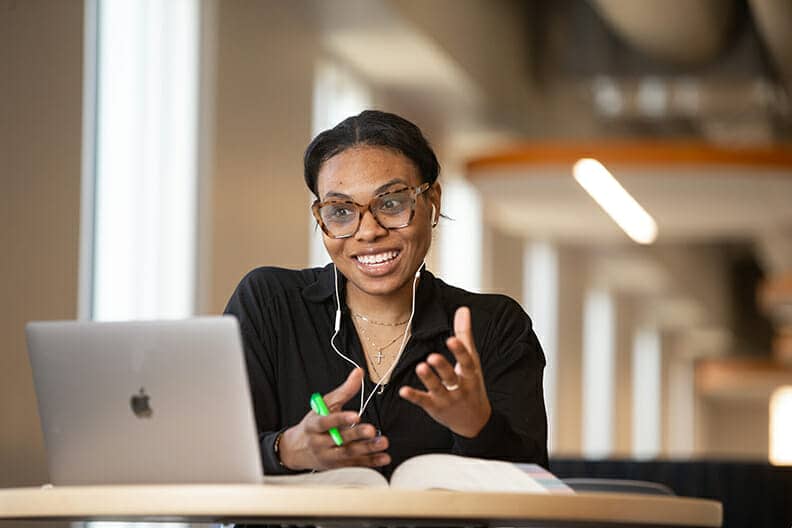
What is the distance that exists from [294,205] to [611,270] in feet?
25.3

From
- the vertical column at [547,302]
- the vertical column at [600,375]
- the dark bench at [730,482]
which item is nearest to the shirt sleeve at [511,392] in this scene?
the dark bench at [730,482]

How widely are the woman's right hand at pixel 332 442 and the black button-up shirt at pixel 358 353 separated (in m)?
0.37

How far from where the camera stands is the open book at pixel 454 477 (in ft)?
6.42

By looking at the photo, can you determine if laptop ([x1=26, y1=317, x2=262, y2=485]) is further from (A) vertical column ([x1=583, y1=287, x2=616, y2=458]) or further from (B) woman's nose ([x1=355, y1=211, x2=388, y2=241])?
(A) vertical column ([x1=583, y1=287, x2=616, y2=458])

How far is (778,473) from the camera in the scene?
5074 millimetres

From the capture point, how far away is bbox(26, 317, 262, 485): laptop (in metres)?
1.93

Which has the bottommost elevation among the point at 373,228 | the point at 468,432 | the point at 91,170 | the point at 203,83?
the point at 468,432

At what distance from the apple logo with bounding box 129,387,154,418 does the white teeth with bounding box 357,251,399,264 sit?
0.65 meters

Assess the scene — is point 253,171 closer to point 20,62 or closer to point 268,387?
point 20,62

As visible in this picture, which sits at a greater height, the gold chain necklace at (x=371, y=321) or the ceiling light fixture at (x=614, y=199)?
the ceiling light fixture at (x=614, y=199)

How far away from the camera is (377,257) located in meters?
Answer: 2.55

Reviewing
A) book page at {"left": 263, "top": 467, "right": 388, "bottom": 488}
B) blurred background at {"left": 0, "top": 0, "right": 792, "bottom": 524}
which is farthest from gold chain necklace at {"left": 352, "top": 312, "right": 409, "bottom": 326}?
blurred background at {"left": 0, "top": 0, "right": 792, "bottom": 524}

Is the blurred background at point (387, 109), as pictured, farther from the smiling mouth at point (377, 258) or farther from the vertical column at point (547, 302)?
the smiling mouth at point (377, 258)

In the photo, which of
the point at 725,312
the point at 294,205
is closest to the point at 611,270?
the point at 725,312
